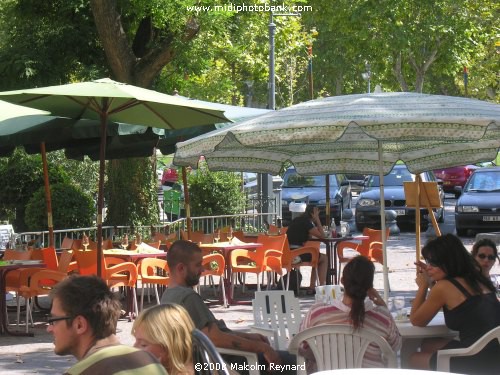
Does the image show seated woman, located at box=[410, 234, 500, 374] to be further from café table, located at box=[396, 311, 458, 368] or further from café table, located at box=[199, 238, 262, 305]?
café table, located at box=[199, 238, 262, 305]

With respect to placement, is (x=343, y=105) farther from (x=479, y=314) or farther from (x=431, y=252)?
(x=479, y=314)

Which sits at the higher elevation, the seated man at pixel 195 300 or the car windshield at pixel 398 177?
the car windshield at pixel 398 177

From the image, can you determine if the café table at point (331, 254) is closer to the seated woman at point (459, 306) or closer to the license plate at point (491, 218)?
the seated woman at point (459, 306)

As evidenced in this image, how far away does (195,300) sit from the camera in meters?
6.96

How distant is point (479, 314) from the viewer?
7.08 metres

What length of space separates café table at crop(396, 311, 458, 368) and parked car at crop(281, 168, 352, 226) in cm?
2084

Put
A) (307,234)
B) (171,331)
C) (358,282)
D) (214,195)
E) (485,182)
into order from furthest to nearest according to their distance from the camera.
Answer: (485,182) < (214,195) < (307,234) < (358,282) < (171,331)

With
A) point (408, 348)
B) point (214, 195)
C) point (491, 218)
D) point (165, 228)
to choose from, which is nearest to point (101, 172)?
point (408, 348)

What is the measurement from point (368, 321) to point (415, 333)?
2.61 ft

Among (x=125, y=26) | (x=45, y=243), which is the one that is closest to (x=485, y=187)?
(x=125, y=26)

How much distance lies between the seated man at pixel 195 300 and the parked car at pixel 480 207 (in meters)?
19.0

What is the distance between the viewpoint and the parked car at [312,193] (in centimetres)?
2912

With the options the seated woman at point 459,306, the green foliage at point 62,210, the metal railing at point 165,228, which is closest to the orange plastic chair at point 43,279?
the metal railing at point 165,228

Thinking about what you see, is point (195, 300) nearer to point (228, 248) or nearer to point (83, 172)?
point (228, 248)
